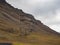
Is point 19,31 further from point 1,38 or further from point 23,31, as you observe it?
point 1,38

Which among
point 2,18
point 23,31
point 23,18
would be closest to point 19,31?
point 23,31

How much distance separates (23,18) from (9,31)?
5326cm

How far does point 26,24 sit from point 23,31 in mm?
28442

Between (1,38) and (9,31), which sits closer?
(1,38)

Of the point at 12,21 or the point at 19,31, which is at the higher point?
the point at 12,21

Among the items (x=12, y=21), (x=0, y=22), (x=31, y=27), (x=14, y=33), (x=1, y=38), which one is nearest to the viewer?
(x=1, y=38)

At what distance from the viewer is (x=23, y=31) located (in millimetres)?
149375

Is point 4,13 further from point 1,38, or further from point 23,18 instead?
point 1,38

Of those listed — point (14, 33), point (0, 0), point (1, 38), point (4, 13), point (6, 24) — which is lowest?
point (1, 38)

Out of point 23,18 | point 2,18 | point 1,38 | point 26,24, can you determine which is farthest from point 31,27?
point 1,38

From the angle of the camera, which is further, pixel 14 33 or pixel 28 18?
pixel 28 18

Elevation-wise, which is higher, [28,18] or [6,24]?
[28,18]

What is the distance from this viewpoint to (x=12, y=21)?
531 ft

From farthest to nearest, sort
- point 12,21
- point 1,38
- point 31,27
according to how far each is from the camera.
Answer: point 31,27
point 12,21
point 1,38
